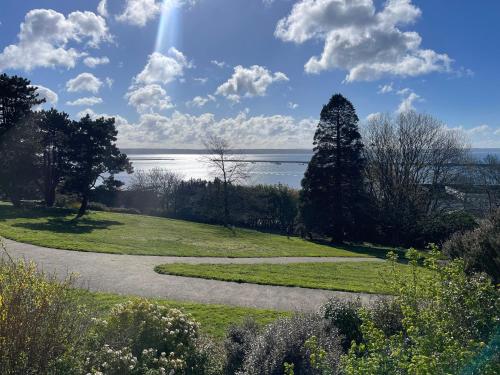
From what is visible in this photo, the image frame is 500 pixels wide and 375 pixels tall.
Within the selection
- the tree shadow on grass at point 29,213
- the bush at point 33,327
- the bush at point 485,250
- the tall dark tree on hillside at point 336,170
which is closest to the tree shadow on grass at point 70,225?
the tree shadow on grass at point 29,213

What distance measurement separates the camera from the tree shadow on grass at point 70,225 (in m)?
19.2

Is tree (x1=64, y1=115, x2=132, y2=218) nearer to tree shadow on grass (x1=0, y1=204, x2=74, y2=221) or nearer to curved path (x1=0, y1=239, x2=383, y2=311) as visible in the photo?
tree shadow on grass (x1=0, y1=204, x2=74, y2=221)

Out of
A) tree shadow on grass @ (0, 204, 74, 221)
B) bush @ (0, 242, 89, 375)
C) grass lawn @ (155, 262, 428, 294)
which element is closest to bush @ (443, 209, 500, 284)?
grass lawn @ (155, 262, 428, 294)

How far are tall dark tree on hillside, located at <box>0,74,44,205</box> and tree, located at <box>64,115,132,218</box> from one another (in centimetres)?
240

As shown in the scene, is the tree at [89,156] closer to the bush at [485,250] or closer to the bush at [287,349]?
the bush at [485,250]

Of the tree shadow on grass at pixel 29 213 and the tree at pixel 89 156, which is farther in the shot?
the tree at pixel 89 156

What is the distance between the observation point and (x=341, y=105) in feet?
94.9

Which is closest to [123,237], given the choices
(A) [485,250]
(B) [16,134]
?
(B) [16,134]

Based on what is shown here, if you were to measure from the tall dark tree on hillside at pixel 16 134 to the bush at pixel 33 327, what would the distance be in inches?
952

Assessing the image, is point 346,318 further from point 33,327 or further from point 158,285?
point 158,285

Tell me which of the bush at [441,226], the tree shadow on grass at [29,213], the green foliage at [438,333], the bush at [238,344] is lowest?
the bush at [441,226]

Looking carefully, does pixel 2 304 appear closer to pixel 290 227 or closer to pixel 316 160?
pixel 316 160

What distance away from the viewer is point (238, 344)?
5.62 metres

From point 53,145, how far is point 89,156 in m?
4.84
